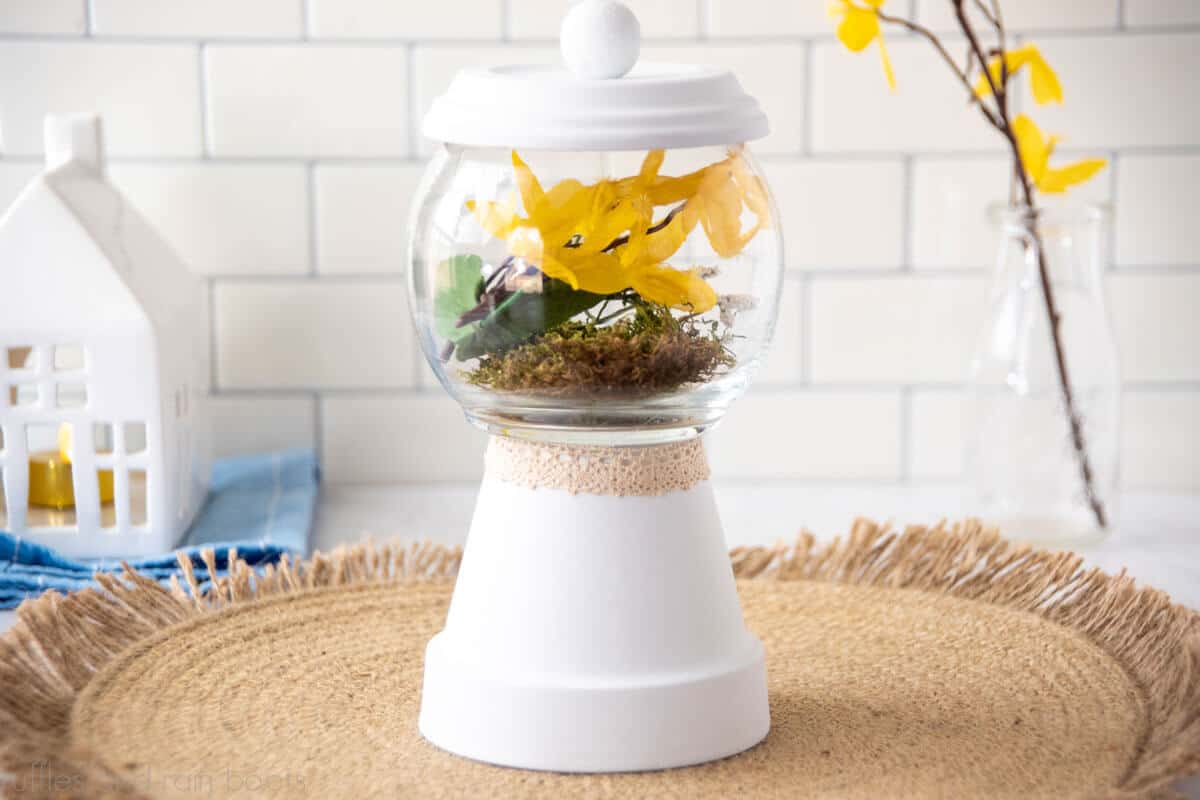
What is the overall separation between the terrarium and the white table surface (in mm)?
402

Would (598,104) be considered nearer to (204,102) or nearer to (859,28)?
(859,28)

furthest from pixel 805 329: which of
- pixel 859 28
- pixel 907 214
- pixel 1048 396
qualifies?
pixel 859 28

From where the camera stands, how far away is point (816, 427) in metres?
1.34

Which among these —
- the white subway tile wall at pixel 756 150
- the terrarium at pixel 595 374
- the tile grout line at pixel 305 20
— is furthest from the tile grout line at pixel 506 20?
the terrarium at pixel 595 374

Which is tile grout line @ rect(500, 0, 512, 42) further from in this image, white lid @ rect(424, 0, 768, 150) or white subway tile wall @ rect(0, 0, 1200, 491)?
white lid @ rect(424, 0, 768, 150)

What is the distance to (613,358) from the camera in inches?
26.5

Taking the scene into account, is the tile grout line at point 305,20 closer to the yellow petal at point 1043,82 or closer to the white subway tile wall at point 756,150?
the white subway tile wall at point 756,150

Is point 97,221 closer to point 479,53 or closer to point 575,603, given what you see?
point 479,53

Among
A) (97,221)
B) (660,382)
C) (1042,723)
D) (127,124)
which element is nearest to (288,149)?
(127,124)

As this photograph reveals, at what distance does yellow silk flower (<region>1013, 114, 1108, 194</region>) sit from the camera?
110cm

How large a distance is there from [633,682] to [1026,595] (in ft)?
1.07

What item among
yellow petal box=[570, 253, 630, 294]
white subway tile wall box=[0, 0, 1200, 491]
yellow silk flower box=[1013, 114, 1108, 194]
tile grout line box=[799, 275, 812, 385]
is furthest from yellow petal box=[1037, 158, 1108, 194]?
yellow petal box=[570, 253, 630, 294]

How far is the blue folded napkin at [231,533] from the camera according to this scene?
3.20 feet

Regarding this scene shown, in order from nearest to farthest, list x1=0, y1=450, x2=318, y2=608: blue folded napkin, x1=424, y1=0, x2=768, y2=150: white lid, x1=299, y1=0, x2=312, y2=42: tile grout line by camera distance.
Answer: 1. x1=424, y1=0, x2=768, y2=150: white lid
2. x1=0, y1=450, x2=318, y2=608: blue folded napkin
3. x1=299, y1=0, x2=312, y2=42: tile grout line
